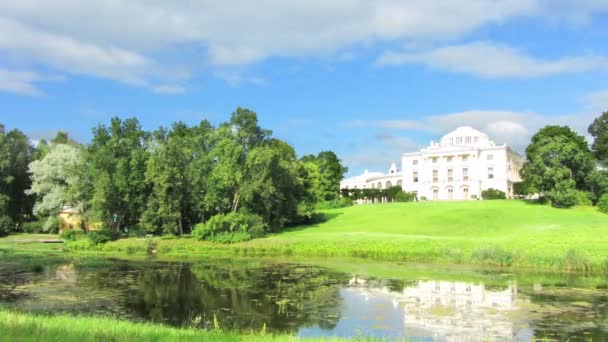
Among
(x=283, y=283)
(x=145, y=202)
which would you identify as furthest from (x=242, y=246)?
A: (x=283, y=283)

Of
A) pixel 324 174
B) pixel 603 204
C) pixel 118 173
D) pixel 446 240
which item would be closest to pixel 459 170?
pixel 324 174

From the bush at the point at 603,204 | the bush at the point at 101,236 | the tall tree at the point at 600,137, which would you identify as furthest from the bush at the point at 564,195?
the bush at the point at 101,236

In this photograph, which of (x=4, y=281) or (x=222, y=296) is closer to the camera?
(x=222, y=296)

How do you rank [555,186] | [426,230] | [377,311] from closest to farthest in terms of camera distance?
[377,311]
[426,230]
[555,186]

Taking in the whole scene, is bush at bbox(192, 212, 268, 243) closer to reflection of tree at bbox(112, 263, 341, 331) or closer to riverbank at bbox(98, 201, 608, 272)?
riverbank at bbox(98, 201, 608, 272)

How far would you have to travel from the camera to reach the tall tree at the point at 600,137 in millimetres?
77062

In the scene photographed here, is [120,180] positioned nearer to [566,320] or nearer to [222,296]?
[222,296]

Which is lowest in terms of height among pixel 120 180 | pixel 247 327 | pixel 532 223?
pixel 247 327

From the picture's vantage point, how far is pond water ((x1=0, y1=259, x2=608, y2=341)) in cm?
1667

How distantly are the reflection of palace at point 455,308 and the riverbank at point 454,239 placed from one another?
338 inches

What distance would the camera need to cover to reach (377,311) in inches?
754

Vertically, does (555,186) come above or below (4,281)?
above

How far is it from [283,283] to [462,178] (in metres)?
84.1

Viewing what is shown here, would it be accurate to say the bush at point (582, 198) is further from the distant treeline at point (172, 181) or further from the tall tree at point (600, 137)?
the distant treeline at point (172, 181)
